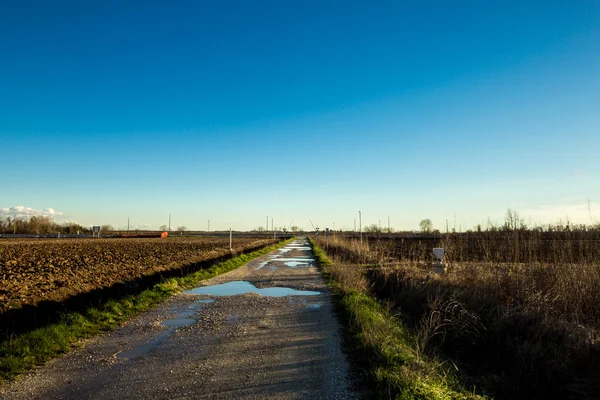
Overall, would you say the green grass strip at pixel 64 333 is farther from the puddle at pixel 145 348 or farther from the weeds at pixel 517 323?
the weeds at pixel 517 323

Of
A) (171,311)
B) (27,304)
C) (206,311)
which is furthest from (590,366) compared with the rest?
(27,304)

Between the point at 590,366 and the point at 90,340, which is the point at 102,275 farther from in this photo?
the point at 590,366

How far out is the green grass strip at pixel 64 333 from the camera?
6.11 meters

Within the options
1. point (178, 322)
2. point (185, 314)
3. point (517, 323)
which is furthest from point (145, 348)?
point (517, 323)

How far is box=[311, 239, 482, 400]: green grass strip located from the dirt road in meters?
0.40

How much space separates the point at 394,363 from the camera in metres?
5.89

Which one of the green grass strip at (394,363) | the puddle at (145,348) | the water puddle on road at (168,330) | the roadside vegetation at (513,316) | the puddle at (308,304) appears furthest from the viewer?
the puddle at (308,304)

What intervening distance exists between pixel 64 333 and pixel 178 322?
2160mm

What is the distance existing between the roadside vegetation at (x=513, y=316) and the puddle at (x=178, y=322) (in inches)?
136

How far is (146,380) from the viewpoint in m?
5.38

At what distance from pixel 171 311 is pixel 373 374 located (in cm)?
617

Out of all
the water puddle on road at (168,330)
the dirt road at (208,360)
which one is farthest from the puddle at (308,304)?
the water puddle on road at (168,330)

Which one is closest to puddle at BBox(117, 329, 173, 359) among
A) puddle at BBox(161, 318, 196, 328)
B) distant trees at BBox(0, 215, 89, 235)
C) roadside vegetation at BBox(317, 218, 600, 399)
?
puddle at BBox(161, 318, 196, 328)

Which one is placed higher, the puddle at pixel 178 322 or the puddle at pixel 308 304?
the puddle at pixel 308 304
